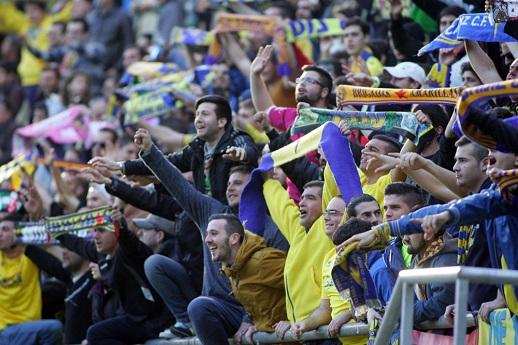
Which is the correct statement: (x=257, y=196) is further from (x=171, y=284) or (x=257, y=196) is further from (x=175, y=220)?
(x=175, y=220)

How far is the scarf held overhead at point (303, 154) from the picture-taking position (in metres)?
9.27

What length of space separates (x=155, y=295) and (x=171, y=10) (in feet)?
27.2

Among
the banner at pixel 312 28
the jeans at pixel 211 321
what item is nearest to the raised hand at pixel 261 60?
the jeans at pixel 211 321

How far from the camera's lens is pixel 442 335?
26.7ft

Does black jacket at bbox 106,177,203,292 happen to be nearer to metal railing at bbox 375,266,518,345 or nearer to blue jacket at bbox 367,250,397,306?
blue jacket at bbox 367,250,397,306

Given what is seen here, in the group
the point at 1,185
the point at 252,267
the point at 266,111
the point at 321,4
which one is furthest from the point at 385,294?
the point at 321,4

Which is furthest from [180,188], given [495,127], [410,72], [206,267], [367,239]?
[495,127]

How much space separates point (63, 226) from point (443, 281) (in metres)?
6.69

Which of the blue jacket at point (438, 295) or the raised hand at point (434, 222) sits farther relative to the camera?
the blue jacket at point (438, 295)

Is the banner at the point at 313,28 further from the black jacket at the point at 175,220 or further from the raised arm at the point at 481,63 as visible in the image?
the raised arm at the point at 481,63

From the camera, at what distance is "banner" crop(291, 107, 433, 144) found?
934cm

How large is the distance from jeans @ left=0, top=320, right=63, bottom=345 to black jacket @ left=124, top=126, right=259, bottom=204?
2072mm

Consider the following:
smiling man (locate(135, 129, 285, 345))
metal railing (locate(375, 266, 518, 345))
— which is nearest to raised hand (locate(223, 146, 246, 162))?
smiling man (locate(135, 129, 285, 345))

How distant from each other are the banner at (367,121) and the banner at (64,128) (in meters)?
6.31
